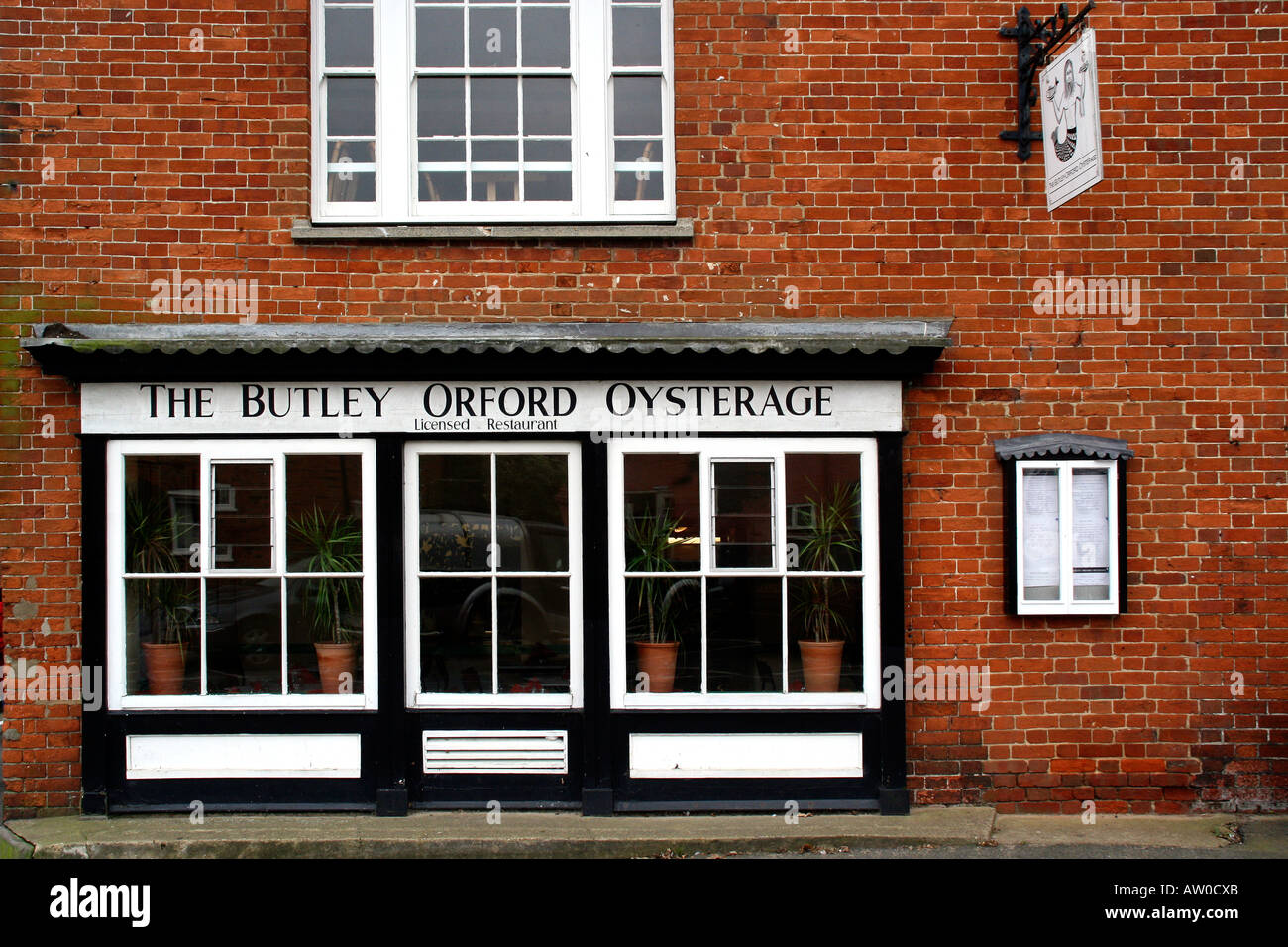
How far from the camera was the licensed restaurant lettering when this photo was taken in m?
6.60

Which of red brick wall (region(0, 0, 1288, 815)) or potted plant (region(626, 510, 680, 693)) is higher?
red brick wall (region(0, 0, 1288, 815))

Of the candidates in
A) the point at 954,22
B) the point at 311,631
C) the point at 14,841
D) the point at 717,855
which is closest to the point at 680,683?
the point at 717,855

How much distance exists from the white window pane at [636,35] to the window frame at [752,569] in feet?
8.83

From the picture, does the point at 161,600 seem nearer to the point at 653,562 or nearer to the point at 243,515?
the point at 243,515

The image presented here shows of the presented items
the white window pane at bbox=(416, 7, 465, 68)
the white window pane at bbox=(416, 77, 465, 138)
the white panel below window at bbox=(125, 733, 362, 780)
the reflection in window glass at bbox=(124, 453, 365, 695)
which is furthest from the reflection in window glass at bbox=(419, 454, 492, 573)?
the white window pane at bbox=(416, 7, 465, 68)

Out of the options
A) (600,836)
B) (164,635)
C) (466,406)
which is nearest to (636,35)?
(466,406)

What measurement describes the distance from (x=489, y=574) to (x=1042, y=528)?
373 centimetres

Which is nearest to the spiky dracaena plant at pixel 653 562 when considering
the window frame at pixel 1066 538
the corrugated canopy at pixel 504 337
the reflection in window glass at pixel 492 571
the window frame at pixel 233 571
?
the reflection in window glass at pixel 492 571

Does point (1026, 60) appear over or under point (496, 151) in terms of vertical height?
over

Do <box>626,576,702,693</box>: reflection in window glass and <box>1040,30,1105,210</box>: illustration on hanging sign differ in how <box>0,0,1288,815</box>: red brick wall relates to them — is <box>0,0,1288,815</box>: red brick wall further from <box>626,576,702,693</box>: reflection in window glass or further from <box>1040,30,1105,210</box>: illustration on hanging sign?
<box>626,576,702,693</box>: reflection in window glass

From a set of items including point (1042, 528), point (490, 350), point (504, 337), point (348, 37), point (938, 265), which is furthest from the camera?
point (348, 37)

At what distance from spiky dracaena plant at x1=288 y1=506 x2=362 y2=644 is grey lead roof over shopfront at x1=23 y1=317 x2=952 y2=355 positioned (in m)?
1.20

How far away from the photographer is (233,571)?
6.71 meters

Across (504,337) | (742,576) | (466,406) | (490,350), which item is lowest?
(742,576)
